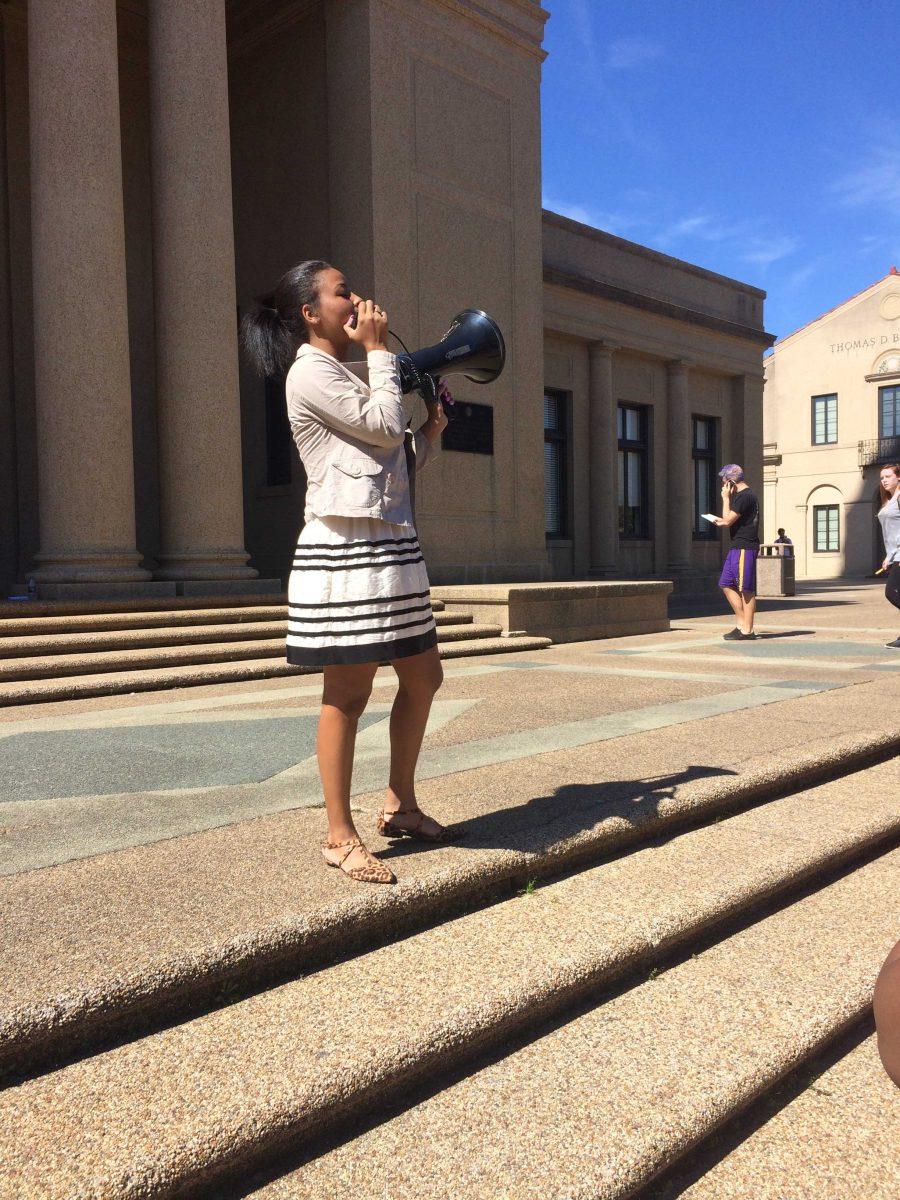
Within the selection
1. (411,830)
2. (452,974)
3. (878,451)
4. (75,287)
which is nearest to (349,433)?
(411,830)

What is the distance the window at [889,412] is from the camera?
39219mm

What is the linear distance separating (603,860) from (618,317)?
18226 mm

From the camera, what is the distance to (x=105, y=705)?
643cm

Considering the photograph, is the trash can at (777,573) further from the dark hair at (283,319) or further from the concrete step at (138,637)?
the dark hair at (283,319)

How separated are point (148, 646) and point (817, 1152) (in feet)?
23.5

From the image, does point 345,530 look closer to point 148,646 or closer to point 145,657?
point 145,657

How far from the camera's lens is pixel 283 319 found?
10.1 feet

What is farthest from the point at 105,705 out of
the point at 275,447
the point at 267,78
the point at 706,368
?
the point at 706,368

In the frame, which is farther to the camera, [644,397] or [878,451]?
[878,451]

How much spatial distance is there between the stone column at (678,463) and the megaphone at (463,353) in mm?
18954

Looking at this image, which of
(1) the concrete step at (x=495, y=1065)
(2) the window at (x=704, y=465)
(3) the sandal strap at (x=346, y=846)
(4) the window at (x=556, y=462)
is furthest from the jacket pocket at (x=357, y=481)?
(2) the window at (x=704, y=465)

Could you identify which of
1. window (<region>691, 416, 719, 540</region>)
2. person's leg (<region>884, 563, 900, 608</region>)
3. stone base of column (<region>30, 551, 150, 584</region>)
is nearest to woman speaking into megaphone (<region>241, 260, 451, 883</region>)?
stone base of column (<region>30, 551, 150, 584</region>)

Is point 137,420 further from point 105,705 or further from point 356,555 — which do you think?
point 356,555

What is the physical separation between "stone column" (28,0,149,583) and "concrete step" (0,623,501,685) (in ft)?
5.80
